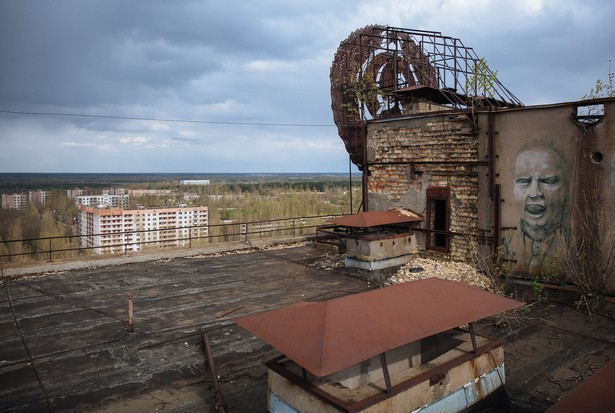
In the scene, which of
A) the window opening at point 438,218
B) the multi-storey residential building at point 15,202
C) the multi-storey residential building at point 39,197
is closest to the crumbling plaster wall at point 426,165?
the window opening at point 438,218

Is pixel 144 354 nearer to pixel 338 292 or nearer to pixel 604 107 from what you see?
pixel 338 292

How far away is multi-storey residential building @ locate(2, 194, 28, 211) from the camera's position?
138 feet

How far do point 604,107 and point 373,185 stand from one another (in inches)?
287

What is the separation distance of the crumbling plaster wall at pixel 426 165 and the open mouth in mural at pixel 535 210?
148cm

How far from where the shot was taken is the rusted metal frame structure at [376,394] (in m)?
4.33

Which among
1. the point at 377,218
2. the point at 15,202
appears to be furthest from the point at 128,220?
the point at 15,202

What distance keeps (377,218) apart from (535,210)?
4.31 metres

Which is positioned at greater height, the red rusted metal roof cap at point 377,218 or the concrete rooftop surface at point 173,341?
the red rusted metal roof cap at point 377,218

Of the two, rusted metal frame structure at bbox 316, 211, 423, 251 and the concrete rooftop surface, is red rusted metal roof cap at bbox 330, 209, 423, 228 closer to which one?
rusted metal frame structure at bbox 316, 211, 423, 251

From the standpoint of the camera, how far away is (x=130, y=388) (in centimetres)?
665

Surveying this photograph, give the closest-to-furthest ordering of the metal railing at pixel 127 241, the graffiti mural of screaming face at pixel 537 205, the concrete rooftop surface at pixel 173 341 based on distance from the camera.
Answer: the concrete rooftop surface at pixel 173 341 → the graffiti mural of screaming face at pixel 537 205 → the metal railing at pixel 127 241

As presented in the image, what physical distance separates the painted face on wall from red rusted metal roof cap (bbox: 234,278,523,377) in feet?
20.7

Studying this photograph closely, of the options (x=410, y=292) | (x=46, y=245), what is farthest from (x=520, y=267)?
(x=46, y=245)

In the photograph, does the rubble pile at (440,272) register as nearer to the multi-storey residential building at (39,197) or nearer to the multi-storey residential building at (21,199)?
the multi-storey residential building at (21,199)
